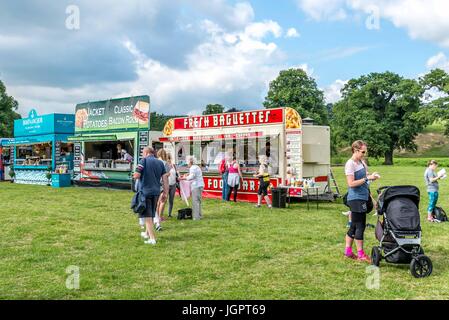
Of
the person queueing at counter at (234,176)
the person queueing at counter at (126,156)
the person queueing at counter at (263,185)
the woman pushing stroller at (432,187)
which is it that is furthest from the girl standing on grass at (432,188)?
the person queueing at counter at (126,156)

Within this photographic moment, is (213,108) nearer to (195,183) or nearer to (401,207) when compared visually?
(195,183)

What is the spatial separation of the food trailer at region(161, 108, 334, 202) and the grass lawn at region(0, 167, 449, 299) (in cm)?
301

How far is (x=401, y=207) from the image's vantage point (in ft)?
21.0

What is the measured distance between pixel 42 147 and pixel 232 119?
15.0 metres

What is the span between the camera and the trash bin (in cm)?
1416

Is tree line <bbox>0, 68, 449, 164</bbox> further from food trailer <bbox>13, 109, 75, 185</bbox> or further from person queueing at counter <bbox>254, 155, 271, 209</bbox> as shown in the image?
person queueing at counter <bbox>254, 155, 271, 209</bbox>

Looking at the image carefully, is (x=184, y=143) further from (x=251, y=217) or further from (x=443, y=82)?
(x=443, y=82)

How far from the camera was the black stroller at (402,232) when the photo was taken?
618cm

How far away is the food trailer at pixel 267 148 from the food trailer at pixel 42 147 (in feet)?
33.9

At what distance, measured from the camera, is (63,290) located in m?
5.50

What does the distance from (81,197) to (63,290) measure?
42.3ft
